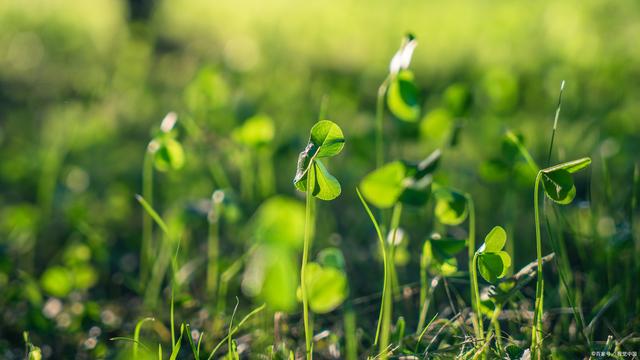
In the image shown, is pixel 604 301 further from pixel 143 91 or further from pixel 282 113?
pixel 143 91

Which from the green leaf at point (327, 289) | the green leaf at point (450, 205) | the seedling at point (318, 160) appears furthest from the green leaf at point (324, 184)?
the green leaf at point (450, 205)

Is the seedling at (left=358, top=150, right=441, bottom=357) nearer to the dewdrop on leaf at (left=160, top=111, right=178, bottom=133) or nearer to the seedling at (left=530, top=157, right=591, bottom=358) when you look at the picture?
the seedling at (left=530, top=157, right=591, bottom=358)

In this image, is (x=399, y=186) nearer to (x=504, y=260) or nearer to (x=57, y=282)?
(x=504, y=260)

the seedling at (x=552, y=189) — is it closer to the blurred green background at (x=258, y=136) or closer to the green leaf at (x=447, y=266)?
the green leaf at (x=447, y=266)

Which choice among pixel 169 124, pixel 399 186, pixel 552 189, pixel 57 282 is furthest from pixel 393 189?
pixel 57 282

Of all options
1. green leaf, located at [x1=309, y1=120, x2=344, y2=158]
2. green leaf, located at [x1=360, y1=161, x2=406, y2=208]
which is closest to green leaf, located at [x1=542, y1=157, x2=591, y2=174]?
green leaf, located at [x1=360, y1=161, x2=406, y2=208]

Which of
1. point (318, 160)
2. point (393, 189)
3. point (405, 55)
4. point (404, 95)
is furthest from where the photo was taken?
point (404, 95)
